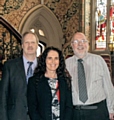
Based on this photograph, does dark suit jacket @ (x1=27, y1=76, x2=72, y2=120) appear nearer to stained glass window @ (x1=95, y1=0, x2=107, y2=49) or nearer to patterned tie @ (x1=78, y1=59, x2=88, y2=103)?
patterned tie @ (x1=78, y1=59, x2=88, y2=103)

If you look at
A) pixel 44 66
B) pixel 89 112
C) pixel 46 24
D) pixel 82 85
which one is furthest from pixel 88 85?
pixel 46 24

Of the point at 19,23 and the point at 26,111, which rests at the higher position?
the point at 19,23

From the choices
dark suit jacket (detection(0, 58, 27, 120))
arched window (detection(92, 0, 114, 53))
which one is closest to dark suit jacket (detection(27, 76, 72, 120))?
dark suit jacket (detection(0, 58, 27, 120))

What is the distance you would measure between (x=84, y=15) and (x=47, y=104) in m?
5.77

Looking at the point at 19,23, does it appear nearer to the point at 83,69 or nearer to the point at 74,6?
the point at 74,6

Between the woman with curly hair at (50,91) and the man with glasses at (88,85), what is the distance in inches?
14.3

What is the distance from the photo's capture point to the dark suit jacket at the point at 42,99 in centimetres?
286

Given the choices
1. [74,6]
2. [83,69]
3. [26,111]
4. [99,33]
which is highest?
[74,6]

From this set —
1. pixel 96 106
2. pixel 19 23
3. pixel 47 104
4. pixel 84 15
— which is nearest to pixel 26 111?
pixel 47 104

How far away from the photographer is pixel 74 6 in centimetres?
855

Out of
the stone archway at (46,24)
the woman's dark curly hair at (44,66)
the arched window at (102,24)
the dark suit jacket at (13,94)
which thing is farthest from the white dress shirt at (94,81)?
the arched window at (102,24)

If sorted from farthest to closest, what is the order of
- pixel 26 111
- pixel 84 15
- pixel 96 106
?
pixel 84 15
pixel 96 106
pixel 26 111

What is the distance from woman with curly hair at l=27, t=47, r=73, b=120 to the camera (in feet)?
9.42

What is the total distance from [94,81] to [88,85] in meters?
0.07
